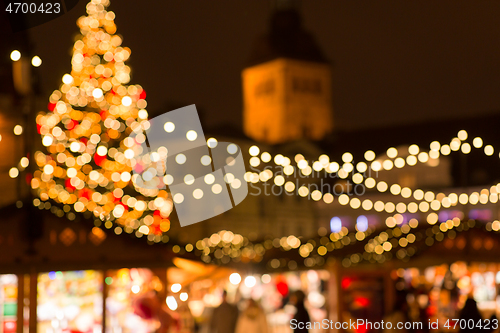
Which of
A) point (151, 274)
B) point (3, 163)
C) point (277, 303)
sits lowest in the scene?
point (277, 303)

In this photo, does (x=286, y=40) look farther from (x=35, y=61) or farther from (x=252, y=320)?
(x=35, y=61)

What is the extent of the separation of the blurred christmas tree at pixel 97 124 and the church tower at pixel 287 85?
1138 inches

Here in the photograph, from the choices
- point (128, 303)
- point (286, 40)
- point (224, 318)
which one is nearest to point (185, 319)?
point (224, 318)

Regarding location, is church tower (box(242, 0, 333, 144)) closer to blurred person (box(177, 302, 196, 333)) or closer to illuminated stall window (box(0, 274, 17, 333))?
blurred person (box(177, 302, 196, 333))

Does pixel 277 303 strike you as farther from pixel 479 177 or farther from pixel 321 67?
pixel 321 67

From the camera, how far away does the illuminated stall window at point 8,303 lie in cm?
644

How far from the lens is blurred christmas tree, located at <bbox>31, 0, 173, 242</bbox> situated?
9711 mm

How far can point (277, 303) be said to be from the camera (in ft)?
32.2

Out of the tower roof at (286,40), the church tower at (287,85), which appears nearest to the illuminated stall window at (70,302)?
the church tower at (287,85)

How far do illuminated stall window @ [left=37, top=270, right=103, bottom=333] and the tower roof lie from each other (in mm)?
34042

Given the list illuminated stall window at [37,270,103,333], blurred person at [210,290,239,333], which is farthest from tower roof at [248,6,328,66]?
illuminated stall window at [37,270,103,333]

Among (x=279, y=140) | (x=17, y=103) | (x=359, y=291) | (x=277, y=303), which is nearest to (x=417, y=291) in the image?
(x=359, y=291)

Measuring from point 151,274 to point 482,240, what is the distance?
4.99 m

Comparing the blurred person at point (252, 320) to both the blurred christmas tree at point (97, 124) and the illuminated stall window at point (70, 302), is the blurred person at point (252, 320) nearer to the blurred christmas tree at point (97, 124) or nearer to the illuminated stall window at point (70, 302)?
the illuminated stall window at point (70, 302)
